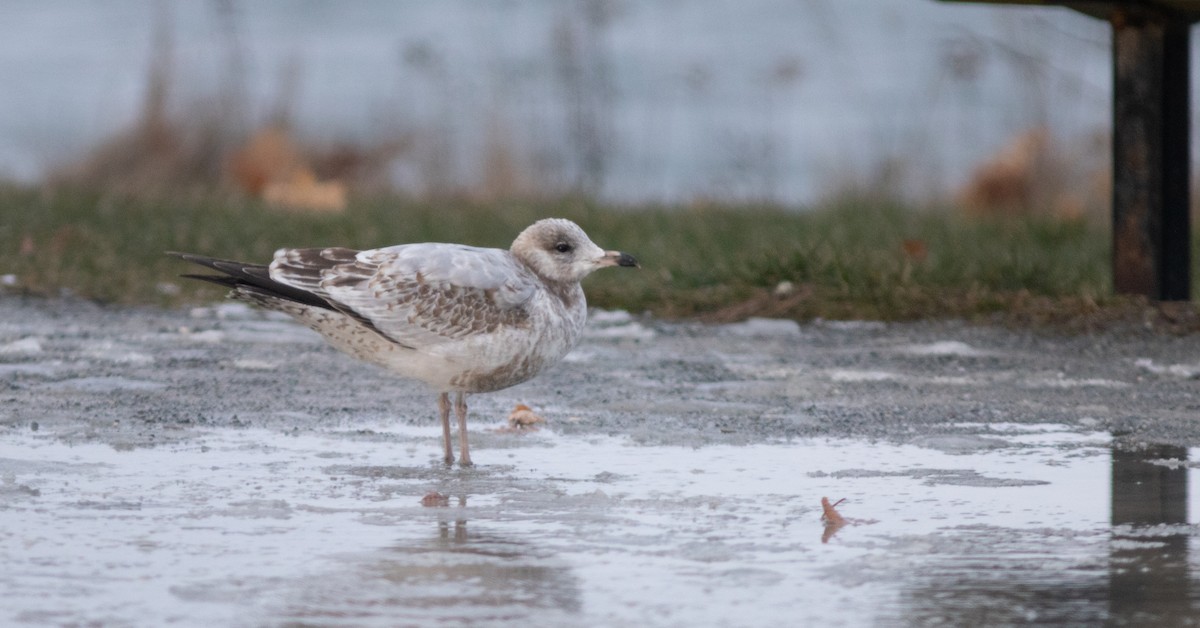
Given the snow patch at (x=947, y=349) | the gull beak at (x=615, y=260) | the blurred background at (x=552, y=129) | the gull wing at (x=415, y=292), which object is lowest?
the snow patch at (x=947, y=349)

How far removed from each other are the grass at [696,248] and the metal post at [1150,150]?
0.91ft

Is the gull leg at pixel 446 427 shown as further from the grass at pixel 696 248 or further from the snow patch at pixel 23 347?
the grass at pixel 696 248

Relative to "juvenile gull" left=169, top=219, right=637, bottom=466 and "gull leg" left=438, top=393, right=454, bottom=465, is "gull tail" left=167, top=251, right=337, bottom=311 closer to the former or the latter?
"juvenile gull" left=169, top=219, right=637, bottom=466

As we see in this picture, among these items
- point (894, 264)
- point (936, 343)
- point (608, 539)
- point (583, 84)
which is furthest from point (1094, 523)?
point (583, 84)

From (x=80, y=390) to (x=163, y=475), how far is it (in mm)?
1532

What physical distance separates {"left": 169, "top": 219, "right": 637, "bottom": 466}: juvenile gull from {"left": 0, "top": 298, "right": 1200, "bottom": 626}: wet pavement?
0.89 feet

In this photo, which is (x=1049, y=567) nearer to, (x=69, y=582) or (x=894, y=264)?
(x=69, y=582)

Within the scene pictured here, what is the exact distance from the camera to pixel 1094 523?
14.6 feet

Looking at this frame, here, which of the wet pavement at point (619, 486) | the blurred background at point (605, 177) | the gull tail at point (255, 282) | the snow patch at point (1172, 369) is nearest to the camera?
the wet pavement at point (619, 486)

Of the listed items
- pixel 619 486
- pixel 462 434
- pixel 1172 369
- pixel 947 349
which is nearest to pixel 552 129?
pixel 947 349

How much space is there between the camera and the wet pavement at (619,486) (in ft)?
12.2

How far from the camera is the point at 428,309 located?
18.2 ft

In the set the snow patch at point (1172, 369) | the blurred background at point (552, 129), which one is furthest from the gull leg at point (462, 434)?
the blurred background at point (552, 129)

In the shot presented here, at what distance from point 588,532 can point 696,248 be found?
601cm
